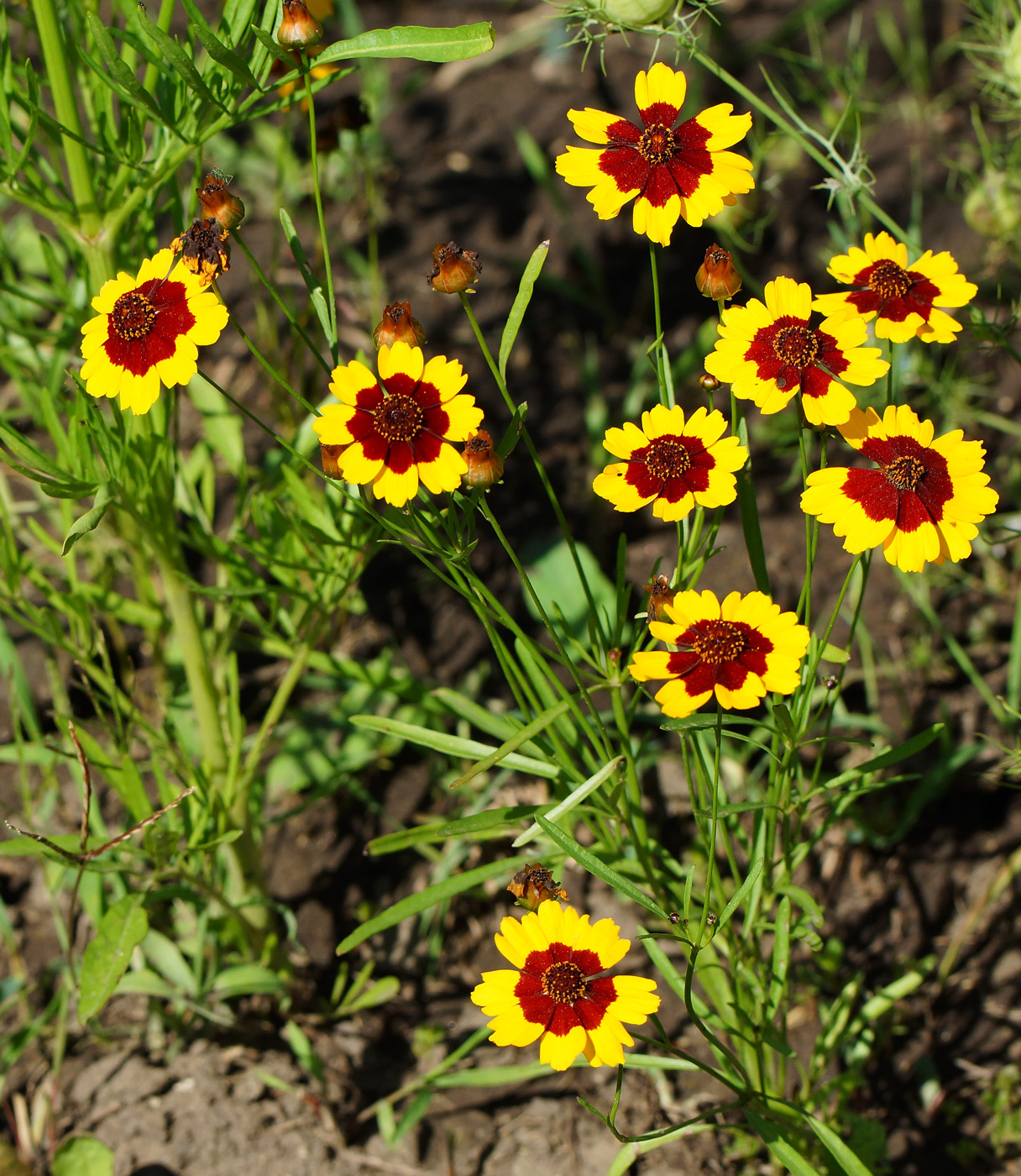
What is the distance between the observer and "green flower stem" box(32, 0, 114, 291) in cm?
145

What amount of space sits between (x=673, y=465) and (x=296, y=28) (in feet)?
2.17

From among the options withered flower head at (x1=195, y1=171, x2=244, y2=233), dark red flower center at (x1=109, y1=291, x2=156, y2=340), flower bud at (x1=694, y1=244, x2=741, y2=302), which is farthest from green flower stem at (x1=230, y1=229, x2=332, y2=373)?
flower bud at (x1=694, y1=244, x2=741, y2=302)

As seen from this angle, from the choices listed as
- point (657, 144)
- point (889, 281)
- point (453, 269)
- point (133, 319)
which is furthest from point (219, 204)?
point (889, 281)

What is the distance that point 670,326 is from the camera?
291 cm

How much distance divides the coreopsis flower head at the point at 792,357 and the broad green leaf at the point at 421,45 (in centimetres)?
43

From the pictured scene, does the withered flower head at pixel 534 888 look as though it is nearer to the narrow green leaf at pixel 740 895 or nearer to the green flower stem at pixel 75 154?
the narrow green leaf at pixel 740 895

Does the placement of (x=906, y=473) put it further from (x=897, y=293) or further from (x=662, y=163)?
(x=662, y=163)

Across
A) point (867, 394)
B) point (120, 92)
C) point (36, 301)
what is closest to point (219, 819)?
point (36, 301)

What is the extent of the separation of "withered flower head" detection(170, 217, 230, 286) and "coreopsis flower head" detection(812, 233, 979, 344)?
2.35 ft

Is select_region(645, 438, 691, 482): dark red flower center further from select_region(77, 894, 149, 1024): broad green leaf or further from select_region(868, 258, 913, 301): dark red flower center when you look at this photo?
select_region(77, 894, 149, 1024): broad green leaf

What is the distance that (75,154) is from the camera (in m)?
1.52

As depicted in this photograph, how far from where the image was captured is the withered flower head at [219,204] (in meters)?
1.26

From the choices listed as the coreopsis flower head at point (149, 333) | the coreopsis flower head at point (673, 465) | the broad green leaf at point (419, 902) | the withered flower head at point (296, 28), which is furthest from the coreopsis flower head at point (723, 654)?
the withered flower head at point (296, 28)

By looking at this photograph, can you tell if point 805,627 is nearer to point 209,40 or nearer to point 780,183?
point 209,40
